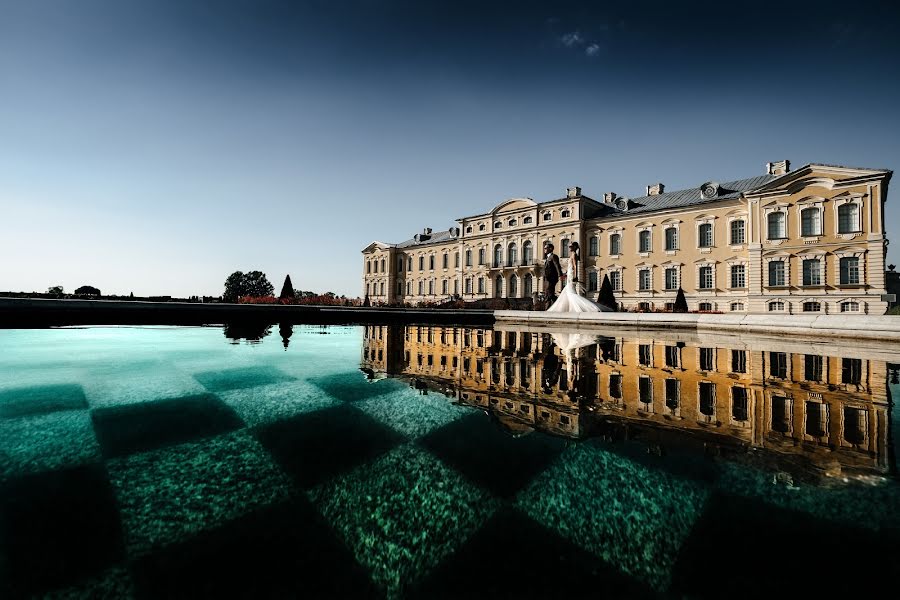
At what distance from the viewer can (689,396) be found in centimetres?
306

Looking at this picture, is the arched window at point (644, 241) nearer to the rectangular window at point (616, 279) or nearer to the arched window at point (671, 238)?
the arched window at point (671, 238)

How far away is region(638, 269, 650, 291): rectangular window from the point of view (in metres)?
31.6

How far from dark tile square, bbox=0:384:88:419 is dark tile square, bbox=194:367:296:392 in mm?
764

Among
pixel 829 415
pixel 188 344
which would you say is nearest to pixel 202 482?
pixel 829 415

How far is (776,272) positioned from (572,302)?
65.8ft

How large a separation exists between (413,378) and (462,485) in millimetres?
2117

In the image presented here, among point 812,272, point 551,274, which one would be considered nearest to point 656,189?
point 812,272

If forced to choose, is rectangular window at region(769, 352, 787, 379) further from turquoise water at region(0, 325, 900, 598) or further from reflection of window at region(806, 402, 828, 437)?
reflection of window at region(806, 402, 828, 437)

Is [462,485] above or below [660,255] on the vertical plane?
below

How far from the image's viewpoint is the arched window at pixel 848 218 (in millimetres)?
23359

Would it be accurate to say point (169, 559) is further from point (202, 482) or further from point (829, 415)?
point (829, 415)

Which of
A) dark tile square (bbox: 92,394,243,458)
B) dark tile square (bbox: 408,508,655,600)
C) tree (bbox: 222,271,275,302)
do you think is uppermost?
tree (bbox: 222,271,275,302)

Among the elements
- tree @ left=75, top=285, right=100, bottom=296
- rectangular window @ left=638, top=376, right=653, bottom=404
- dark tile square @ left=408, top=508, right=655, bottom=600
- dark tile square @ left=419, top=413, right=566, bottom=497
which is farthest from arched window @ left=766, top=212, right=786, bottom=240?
tree @ left=75, top=285, right=100, bottom=296

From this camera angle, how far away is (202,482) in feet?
5.06
